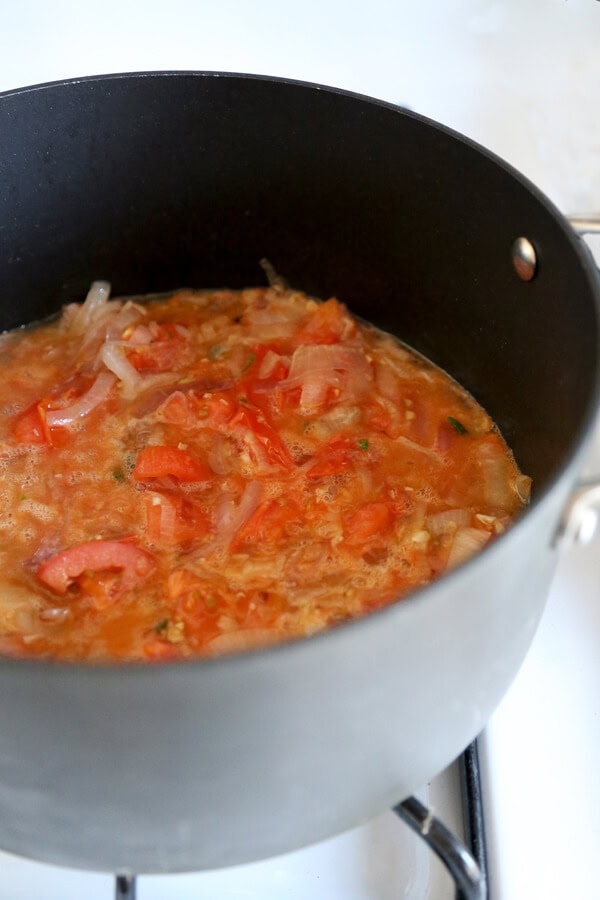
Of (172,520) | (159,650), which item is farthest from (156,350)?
(159,650)

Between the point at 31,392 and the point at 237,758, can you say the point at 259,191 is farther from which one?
the point at 237,758

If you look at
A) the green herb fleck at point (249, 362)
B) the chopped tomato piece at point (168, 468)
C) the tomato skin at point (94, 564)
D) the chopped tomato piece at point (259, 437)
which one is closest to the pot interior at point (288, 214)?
the green herb fleck at point (249, 362)

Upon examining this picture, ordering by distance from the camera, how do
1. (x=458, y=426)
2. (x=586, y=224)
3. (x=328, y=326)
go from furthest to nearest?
1. (x=328, y=326)
2. (x=458, y=426)
3. (x=586, y=224)

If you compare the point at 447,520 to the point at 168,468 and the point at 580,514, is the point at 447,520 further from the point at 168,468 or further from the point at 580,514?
the point at 580,514

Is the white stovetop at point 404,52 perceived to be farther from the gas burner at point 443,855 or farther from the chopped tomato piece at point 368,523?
the gas burner at point 443,855

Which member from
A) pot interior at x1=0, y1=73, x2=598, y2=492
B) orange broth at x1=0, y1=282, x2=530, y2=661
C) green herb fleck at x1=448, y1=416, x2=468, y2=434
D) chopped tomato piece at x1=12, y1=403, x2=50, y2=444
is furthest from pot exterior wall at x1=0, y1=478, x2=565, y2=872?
chopped tomato piece at x1=12, y1=403, x2=50, y2=444

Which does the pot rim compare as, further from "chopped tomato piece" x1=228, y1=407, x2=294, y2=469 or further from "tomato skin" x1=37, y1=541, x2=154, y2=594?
"chopped tomato piece" x1=228, y1=407, x2=294, y2=469

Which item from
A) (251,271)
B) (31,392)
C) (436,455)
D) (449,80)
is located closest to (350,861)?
(436,455)
